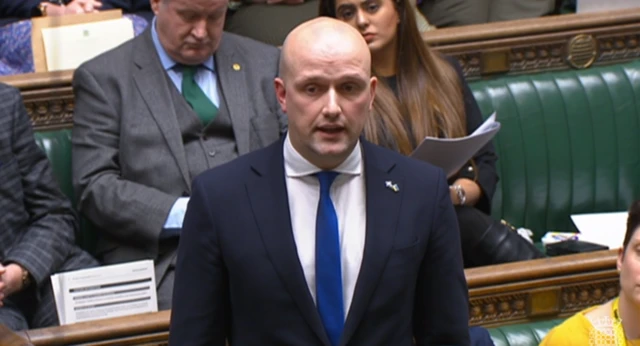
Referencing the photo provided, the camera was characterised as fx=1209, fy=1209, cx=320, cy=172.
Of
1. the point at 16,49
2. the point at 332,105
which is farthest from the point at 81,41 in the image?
the point at 332,105

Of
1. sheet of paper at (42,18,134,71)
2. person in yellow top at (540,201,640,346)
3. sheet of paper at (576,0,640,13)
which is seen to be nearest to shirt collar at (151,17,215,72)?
sheet of paper at (42,18,134,71)

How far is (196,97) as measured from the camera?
8.00 ft

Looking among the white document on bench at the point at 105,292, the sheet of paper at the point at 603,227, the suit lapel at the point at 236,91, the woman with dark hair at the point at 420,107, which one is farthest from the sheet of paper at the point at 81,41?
the sheet of paper at the point at 603,227

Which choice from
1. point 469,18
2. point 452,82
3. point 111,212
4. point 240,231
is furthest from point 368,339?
point 469,18

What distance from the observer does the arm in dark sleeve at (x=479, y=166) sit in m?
2.57

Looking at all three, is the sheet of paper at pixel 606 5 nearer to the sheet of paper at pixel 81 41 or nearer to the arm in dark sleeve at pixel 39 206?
the sheet of paper at pixel 81 41

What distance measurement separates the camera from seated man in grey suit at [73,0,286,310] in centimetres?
234

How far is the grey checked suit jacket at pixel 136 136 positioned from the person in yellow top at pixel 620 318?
2.48 ft

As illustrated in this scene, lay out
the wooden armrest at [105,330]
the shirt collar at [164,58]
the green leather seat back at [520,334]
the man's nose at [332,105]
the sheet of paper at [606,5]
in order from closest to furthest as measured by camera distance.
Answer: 1. the man's nose at [332,105]
2. the wooden armrest at [105,330]
3. the green leather seat back at [520,334]
4. the shirt collar at [164,58]
5. the sheet of paper at [606,5]

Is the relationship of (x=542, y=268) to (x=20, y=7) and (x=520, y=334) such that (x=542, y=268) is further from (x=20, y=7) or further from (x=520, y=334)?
(x=20, y=7)

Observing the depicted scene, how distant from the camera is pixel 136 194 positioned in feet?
7.66

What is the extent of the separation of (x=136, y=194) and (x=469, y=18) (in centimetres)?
131

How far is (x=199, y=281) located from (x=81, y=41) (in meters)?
1.33

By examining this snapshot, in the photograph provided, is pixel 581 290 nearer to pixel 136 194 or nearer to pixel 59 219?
pixel 136 194
